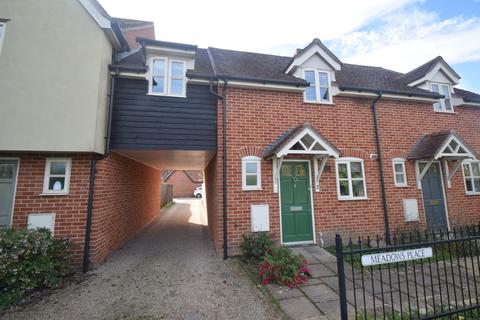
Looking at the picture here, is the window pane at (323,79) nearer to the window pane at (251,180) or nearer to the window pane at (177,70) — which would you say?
the window pane at (251,180)

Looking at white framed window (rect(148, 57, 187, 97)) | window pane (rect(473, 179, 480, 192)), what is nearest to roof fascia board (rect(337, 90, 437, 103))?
window pane (rect(473, 179, 480, 192))

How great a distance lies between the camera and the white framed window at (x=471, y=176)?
848 centimetres

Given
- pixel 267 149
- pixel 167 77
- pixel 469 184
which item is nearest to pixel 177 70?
pixel 167 77

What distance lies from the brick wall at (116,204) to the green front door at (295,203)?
17.3ft

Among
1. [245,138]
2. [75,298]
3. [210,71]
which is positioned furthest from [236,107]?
[75,298]

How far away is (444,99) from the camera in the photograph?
8930 mm

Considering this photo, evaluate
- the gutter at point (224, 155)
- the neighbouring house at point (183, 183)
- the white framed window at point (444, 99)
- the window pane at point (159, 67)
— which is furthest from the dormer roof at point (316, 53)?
the neighbouring house at point (183, 183)

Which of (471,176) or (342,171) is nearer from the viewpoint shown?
(342,171)

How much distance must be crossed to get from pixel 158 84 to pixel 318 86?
18.0 ft

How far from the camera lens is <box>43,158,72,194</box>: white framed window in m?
5.61

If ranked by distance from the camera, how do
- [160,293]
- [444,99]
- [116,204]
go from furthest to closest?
[444,99]
[116,204]
[160,293]

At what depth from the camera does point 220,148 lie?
21.9 feet

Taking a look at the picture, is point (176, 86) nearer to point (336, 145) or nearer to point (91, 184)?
point (91, 184)

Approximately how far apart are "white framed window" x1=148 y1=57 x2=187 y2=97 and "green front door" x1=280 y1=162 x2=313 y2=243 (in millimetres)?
4207
